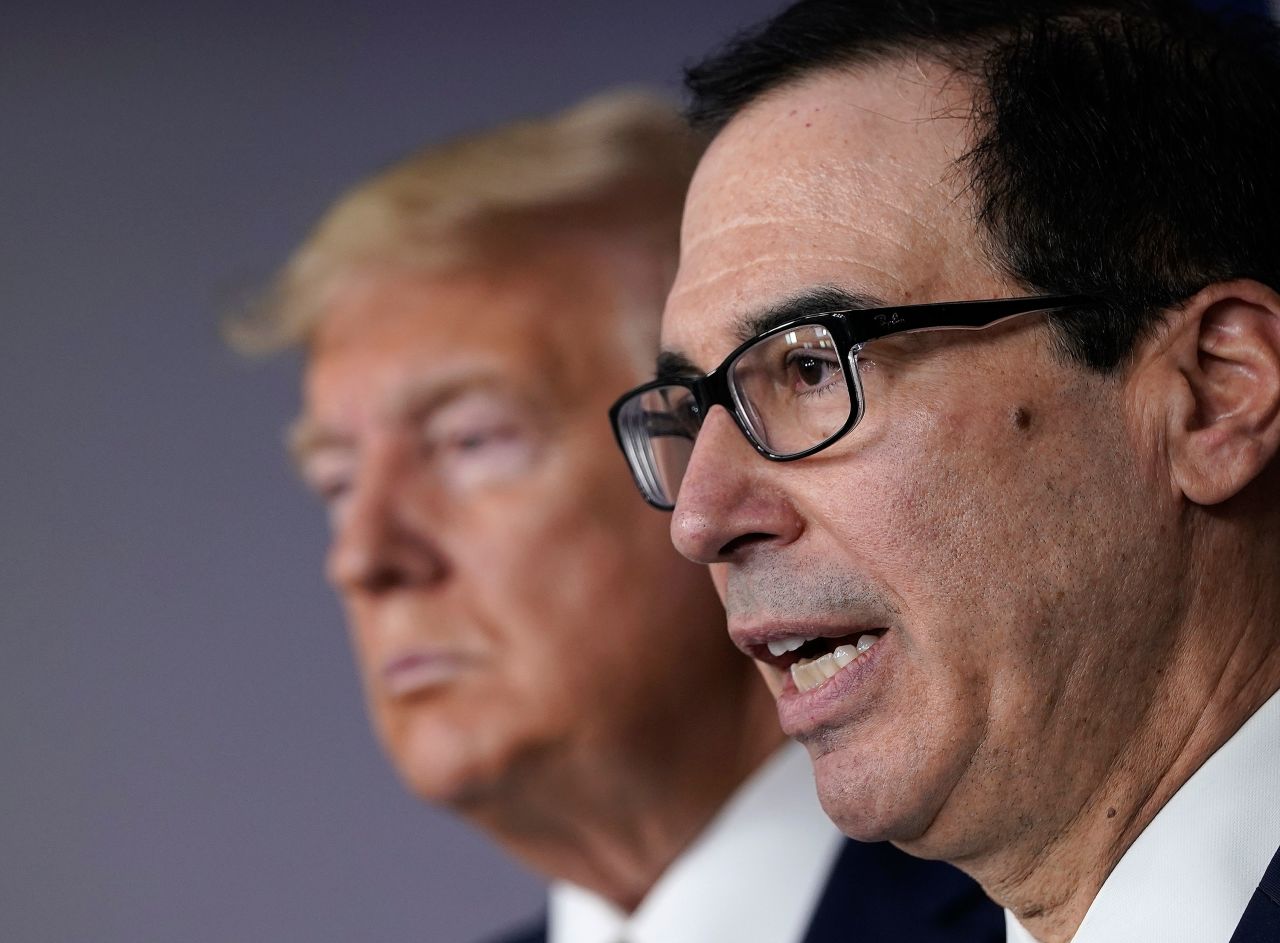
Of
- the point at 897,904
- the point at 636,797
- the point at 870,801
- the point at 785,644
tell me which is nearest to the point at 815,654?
the point at 785,644

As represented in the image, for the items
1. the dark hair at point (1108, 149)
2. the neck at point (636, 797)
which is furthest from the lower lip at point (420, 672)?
the dark hair at point (1108, 149)

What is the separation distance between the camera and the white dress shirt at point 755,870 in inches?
70.8

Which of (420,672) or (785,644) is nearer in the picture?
(785,644)

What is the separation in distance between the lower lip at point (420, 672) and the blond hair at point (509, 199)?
1.54ft

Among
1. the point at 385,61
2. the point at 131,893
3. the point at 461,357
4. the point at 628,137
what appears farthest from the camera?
the point at 385,61

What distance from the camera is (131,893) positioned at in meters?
2.44

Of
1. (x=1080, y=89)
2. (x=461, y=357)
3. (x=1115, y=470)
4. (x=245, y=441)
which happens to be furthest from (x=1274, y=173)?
(x=245, y=441)

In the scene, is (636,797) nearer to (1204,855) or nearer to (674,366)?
(674,366)

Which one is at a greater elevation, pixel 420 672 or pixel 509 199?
pixel 509 199

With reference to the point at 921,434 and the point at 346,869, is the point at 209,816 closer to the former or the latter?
the point at 346,869

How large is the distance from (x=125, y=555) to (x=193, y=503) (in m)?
0.13

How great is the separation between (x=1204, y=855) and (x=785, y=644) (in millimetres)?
308

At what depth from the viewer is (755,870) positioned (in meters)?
1.83

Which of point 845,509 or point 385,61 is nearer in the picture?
point 845,509
